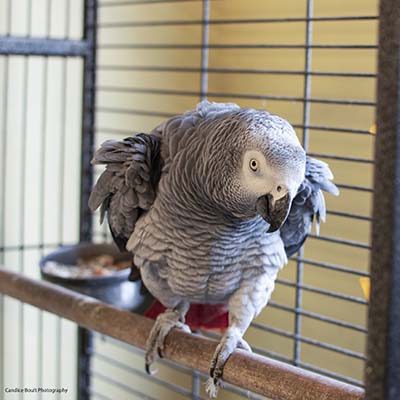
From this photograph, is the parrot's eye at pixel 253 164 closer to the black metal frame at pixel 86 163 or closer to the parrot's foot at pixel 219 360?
the parrot's foot at pixel 219 360

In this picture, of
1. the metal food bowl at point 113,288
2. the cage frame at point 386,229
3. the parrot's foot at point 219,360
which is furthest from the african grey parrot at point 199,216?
the cage frame at point 386,229

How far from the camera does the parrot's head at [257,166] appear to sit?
88 centimetres

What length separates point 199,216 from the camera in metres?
1.08

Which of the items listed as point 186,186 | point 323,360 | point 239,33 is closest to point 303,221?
point 186,186

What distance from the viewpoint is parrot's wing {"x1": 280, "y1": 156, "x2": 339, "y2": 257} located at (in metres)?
1.11

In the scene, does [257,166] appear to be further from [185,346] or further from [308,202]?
[185,346]

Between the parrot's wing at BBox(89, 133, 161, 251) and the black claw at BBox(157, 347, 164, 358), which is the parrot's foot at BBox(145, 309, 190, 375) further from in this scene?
the parrot's wing at BBox(89, 133, 161, 251)

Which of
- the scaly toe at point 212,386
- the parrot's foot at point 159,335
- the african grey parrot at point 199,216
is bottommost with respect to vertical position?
the scaly toe at point 212,386

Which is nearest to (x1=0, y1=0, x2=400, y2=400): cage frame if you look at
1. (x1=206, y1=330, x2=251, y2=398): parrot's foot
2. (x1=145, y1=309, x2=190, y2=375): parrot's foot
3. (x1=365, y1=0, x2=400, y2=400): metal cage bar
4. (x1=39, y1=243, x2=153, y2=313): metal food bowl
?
(x1=365, y1=0, x2=400, y2=400): metal cage bar

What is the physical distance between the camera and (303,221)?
3.86 feet

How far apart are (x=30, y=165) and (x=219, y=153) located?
3.89 feet

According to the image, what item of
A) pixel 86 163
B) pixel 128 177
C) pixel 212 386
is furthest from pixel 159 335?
pixel 86 163

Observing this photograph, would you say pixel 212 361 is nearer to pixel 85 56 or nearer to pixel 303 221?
pixel 303 221

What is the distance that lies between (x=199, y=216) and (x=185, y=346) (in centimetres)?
23
